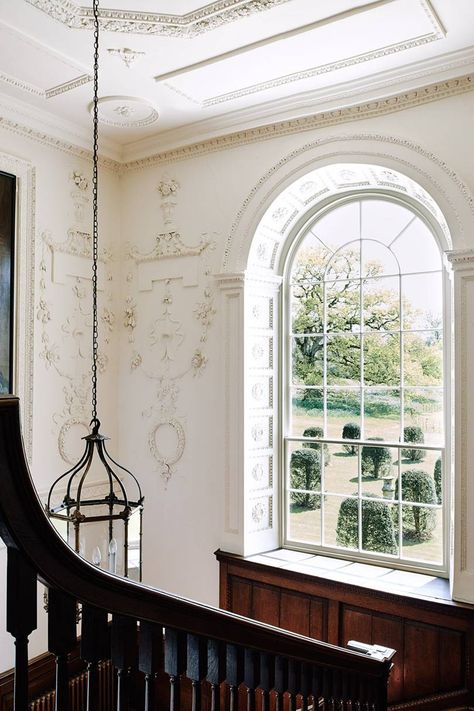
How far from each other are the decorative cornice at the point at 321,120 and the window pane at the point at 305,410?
→ 66.2 inches

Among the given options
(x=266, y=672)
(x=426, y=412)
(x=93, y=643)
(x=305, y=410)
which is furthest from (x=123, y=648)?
(x=305, y=410)

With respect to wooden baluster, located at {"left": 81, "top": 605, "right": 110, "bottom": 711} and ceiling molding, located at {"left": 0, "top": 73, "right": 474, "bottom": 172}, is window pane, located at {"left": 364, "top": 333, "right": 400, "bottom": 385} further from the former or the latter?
wooden baluster, located at {"left": 81, "top": 605, "right": 110, "bottom": 711}

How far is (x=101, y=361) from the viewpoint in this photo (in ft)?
13.8

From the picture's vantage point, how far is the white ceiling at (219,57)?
8.59 ft

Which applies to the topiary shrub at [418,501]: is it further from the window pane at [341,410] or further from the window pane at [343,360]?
the window pane at [343,360]

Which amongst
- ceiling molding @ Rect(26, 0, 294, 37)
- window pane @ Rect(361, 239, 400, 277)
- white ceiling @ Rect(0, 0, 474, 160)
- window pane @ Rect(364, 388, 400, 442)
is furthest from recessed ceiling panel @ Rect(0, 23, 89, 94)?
window pane @ Rect(364, 388, 400, 442)

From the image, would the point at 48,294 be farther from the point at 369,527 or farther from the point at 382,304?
the point at 369,527

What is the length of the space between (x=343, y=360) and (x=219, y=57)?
1934 millimetres

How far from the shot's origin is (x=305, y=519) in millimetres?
3908

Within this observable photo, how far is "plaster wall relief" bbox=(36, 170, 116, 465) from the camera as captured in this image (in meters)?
3.79

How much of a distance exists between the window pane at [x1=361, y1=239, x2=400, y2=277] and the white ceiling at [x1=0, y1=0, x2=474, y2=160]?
34.9 inches

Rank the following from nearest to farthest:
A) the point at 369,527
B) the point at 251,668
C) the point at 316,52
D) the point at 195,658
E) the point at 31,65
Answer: the point at 195,658 < the point at 251,668 < the point at 316,52 < the point at 31,65 < the point at 369,527

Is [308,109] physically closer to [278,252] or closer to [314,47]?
[314,47]

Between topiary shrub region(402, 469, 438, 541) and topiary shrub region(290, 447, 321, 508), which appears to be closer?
topiary shrub region(402, 469, 438, 541)
